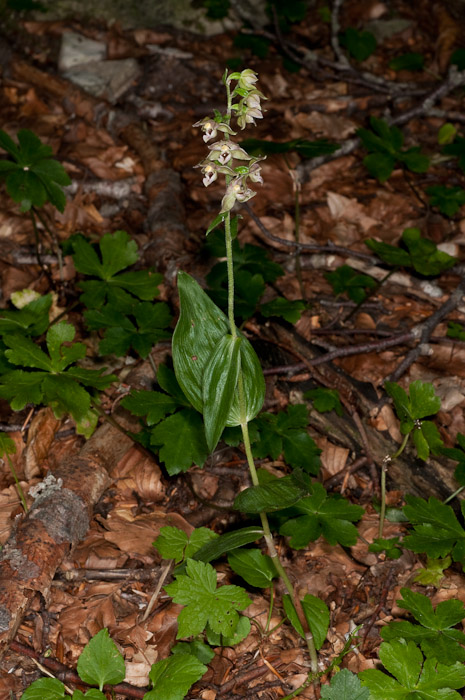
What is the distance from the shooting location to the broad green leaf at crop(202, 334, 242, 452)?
217cm

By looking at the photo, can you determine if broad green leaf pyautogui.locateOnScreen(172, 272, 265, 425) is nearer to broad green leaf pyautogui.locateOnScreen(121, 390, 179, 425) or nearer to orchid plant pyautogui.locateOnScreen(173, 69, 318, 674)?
orchid plant pyautogui.locateOnScreen(173, 69, 318, 674)

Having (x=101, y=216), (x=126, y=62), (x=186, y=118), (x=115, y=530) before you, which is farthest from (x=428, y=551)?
(x=126, y=62)

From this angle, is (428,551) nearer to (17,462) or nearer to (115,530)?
(115,530)

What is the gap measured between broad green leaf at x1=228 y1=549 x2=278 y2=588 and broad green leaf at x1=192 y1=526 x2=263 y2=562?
0.91 feet

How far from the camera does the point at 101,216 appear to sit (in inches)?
182

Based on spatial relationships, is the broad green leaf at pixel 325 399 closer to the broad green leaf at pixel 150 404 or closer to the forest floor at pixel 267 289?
the forest floor at pixel 267 289

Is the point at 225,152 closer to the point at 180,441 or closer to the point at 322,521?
the point at 180,441

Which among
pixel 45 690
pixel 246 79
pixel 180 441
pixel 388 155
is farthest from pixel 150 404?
pixel 388 155

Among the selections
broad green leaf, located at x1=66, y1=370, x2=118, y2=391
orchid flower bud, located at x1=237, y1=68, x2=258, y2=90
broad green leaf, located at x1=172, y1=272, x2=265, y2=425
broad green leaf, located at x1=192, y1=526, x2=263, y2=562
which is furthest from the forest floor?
orchid flower bud, located at x1=237, y1=68, x2=258, y2=90

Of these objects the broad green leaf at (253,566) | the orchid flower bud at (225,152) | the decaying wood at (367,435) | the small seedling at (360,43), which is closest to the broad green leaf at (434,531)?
the decaying wood at (367,435)

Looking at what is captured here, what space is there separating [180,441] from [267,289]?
1.40 m

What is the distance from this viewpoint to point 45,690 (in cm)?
217

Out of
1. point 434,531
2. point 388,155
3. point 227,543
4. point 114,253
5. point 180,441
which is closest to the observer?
point 227,543

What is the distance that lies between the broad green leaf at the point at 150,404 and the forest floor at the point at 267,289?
412mm
